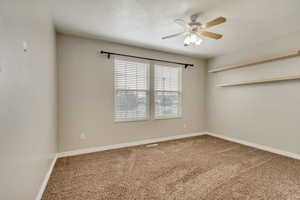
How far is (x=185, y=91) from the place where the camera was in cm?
464

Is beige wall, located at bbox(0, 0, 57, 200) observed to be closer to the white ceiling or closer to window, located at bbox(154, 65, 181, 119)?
the white ceiling

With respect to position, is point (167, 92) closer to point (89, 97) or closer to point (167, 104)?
point (167, 104)

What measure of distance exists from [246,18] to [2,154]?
345 centimetres

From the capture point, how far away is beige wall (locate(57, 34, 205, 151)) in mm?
3068

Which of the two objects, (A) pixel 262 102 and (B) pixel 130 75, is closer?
(A) pixel 262 102

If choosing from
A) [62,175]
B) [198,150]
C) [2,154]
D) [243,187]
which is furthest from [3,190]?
[198,150]

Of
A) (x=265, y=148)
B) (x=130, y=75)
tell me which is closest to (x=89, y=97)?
(x=130, y=75)

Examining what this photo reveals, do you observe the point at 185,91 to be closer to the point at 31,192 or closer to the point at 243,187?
the point at 243,187

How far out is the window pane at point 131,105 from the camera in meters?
3.64

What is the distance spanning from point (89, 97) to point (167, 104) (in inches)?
86.5

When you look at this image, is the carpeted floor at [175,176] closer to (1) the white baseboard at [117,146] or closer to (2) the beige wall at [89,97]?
(1) the white baseboard at [117,146]

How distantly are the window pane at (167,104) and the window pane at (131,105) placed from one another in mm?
397

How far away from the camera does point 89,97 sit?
328 centimetres

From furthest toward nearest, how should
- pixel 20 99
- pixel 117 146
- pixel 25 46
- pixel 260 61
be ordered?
pixel 117 146 < pixel 260 61 < pixel 25 46 < pixel 20 99
